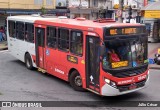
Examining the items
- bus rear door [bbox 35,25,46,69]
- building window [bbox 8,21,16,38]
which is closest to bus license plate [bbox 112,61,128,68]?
bus rear door [bbox 35,25,46,69]

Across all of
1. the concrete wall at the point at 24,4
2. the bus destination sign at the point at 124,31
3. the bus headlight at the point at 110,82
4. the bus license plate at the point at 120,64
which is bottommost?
the bus headlight at the point at 110,82

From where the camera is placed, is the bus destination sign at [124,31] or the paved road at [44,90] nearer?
the bus destination sign at [124,31]

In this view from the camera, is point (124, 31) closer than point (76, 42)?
Yes

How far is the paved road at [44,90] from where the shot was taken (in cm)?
1077

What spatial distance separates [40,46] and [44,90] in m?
2.93

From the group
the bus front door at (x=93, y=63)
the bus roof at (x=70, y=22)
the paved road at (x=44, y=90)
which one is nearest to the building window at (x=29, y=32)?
the bus roof at (x=70, y=22)

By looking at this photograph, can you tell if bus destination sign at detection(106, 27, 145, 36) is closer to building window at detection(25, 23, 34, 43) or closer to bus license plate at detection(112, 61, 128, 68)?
bus license plate at detection(112, 61, 128, 68)

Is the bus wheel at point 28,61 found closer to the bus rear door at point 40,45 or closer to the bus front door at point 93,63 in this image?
the bus rear door at point 40,45

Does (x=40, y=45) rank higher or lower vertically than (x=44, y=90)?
higher

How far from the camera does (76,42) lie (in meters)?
11.3

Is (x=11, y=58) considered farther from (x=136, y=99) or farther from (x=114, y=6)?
(x=114, y=6)

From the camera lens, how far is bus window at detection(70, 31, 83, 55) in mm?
11062

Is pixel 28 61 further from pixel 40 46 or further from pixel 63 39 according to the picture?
pixel 63 39

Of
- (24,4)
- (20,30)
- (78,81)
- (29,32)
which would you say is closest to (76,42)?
(78,81)
